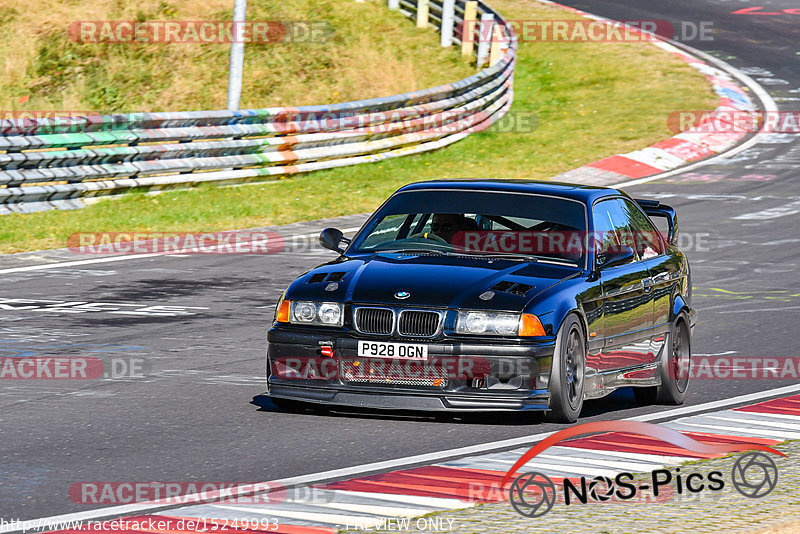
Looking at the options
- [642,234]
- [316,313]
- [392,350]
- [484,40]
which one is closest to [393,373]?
[392,350]

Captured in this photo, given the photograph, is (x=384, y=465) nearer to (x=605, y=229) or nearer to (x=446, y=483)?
(x=446, y=483)

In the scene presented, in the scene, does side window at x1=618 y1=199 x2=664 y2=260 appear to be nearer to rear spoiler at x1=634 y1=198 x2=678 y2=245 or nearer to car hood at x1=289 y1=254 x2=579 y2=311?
rear spoiler at x1=634 y1=198 x2=678 y2=245

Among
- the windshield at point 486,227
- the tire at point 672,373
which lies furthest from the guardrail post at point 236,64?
the tire at point 672,373

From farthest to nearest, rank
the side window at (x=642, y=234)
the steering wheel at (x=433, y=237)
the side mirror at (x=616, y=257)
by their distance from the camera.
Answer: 1. the side window at (x=642, y=234)
2. the steering wheel at (x=433, y=237)
3. the side mirror at (x=616, y=257)

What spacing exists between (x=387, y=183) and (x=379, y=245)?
39.5ft

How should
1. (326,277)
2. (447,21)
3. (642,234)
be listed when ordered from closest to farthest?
(326,277), (642,234), (447,21)

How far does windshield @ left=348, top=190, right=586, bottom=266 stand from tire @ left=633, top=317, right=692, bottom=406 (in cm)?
108

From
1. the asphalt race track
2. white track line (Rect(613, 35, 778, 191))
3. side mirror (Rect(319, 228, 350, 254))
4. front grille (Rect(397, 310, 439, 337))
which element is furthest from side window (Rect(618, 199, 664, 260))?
white track line (Rect(613, 35, 778, 191))

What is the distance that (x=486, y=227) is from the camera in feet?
30.2

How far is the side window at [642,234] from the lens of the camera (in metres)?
9.74

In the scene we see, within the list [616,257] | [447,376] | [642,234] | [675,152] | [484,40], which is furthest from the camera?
[484,40]

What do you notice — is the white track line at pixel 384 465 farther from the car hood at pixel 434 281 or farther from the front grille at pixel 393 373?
the car hood at pixel 434 281

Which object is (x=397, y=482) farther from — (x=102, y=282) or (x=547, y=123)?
(x=547, y=123)

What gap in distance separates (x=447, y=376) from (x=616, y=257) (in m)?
1.75
